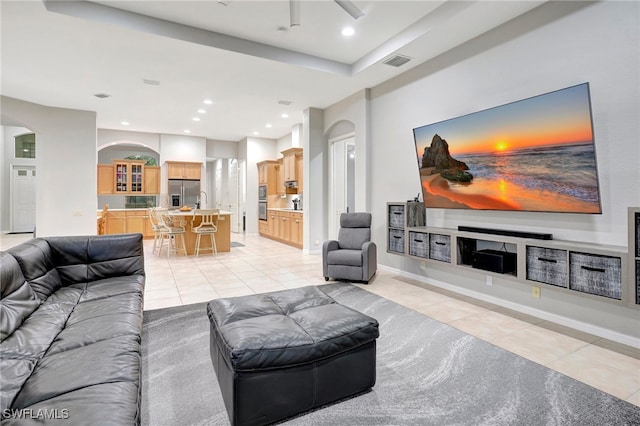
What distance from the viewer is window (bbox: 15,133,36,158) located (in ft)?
33.6

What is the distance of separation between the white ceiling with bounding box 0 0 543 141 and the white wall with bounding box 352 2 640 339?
10.5 inches

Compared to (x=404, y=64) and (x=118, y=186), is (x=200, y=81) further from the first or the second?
(x=118, y=186)

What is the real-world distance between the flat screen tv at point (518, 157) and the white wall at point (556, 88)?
0.60ft

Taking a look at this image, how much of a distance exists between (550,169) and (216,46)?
408 centimetres

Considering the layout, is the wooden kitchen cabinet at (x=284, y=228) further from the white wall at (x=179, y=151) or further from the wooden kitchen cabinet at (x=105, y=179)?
the wooden kitchen cabinet at (x=105, y=179)

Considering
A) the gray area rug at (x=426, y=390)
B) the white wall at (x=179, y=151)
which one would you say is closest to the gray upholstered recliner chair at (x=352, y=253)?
the gray area rug at (x=426, y=390)

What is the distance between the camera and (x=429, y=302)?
3.79 m

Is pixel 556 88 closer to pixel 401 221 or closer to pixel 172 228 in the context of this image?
pixel 401 221

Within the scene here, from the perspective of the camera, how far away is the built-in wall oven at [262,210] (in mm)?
Result: 9750

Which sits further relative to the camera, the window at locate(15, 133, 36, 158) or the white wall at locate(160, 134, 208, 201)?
the window at locate(15, 133, 36, 158)

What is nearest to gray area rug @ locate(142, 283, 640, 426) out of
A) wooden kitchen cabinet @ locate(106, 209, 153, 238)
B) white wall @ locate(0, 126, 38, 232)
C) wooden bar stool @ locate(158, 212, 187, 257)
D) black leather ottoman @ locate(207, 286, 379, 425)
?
black leather ottoman @ locate(207, 286, 379, 425)

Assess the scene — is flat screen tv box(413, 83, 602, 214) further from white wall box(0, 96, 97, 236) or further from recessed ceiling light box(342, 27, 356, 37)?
white wall box(0, 96, 97, 236)

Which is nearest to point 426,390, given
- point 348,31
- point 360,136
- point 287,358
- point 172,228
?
point 287,358

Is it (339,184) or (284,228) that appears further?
(284,228)
